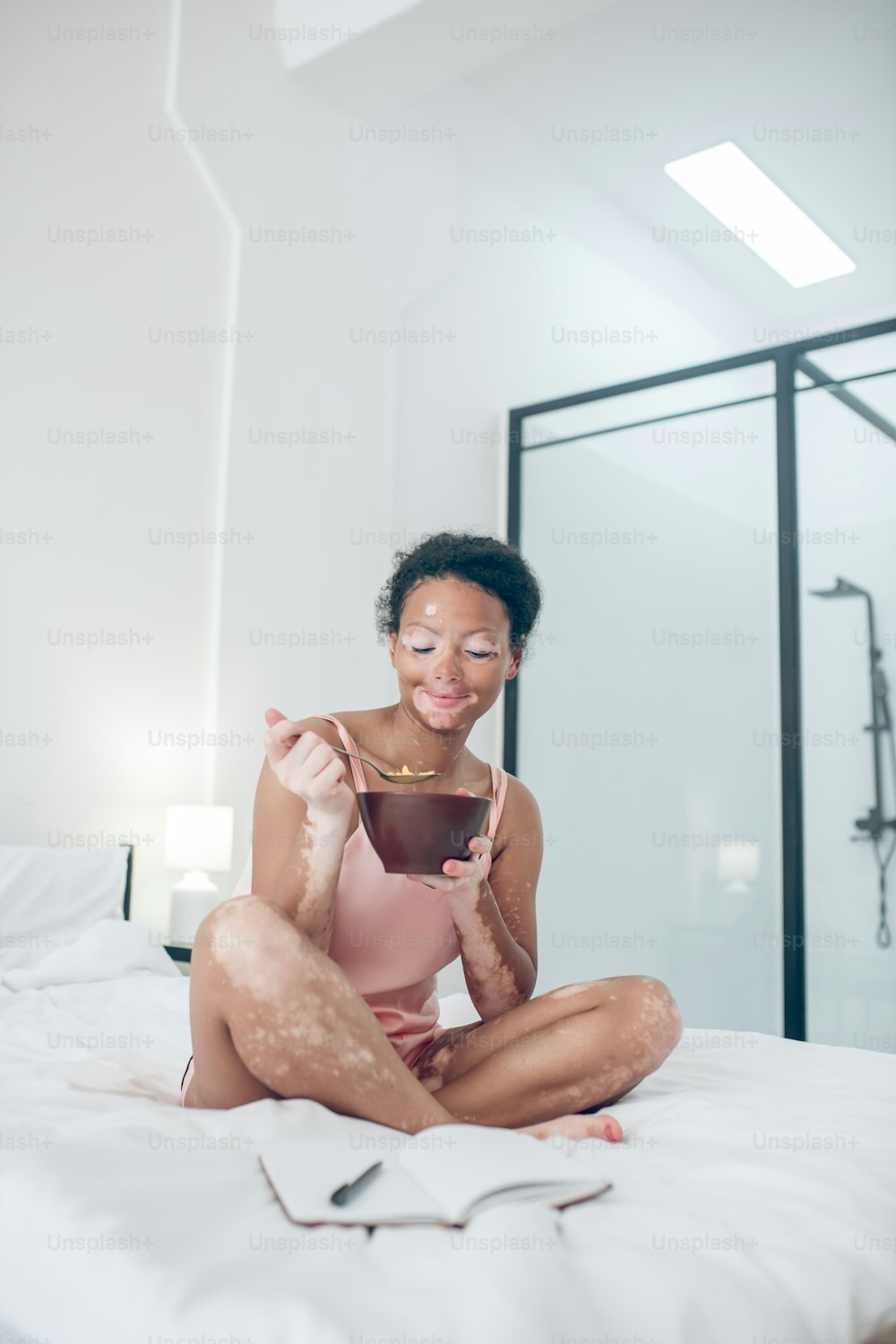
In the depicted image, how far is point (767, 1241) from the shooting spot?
0.82 m

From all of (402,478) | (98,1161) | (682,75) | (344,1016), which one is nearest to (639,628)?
(402,478)

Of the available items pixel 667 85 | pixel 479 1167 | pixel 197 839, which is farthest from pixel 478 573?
pixel 667 85

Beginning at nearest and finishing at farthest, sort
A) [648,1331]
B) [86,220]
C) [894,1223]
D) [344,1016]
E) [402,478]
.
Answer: [648,1331]
[894,1223]
[344,1016]
[86,220]
[402,478]

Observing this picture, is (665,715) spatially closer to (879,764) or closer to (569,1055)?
(879,764)

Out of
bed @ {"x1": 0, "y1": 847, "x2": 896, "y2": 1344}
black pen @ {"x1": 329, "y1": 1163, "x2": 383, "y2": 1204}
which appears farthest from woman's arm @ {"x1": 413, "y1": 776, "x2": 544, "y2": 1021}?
black pen @ {"x1": 329, "y1": 1163, "x2": 383, "y2": 1204}

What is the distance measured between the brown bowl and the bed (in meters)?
0.27

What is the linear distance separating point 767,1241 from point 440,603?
90 centimetres

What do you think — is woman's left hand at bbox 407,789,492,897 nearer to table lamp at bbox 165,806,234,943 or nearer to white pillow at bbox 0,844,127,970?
white pillow at bbox 0,844,127,970

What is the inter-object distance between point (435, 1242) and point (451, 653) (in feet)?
2.74

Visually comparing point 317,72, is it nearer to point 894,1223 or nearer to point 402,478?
point 402,478

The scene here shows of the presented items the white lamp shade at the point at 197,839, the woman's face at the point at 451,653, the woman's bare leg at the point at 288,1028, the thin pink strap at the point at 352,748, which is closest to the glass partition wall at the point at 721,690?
the white lamp shade at the point at 197,839

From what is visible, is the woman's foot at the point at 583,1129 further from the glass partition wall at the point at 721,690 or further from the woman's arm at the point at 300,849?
the glass partition wall at the point at 721,690

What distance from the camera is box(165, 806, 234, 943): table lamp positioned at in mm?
2877

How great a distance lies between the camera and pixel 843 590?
3.28 metres
